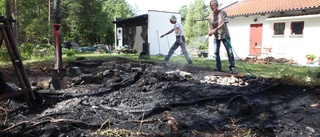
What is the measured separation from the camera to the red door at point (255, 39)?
1473 centimetres

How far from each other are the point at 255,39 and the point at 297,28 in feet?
8.05

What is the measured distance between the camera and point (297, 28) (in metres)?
13.0

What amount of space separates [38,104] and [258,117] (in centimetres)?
294

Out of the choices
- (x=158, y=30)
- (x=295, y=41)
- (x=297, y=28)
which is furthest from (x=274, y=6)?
(x=158, y=30)

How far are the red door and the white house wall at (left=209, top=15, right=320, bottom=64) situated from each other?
21 cm

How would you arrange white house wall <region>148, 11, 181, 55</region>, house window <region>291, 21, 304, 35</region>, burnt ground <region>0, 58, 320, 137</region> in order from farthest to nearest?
white house wall <region>148, 11, 181, 55</region> < house window <region>291, 21, 304, 35</region> < burnt ground <region>0, 58, 320, 137</region>

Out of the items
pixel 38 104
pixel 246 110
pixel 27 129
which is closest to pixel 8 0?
pixel 38 104

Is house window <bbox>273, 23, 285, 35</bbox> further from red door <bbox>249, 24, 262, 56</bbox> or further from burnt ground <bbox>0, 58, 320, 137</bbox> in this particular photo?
burnt ground <bbox>0, 58, 320, 137</bbox>

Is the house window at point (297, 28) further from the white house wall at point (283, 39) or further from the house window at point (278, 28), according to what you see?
the house window at point (278, 28)

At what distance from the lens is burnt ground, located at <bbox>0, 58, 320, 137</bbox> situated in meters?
2.63

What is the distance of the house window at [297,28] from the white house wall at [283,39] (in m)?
0.17

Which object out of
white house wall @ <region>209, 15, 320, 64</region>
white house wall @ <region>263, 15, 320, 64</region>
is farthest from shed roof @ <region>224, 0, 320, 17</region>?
white house wall @ <region>263, 15, 320, 64</region>

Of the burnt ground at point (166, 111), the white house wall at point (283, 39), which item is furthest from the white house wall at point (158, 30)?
the burnt ground at point (166, 111)

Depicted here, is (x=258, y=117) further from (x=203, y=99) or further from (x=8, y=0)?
(x=8, y=0)
